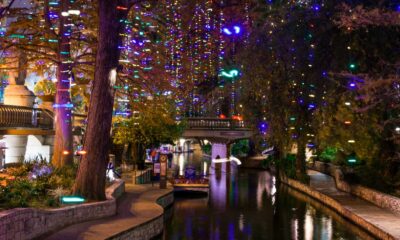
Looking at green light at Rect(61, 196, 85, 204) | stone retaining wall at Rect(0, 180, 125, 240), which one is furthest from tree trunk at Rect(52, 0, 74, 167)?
green light at Rect(61, 196, 85, 204)

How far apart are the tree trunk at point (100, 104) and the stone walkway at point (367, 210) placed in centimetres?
1009

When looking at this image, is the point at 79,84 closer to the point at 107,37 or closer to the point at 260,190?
the point at 107,37

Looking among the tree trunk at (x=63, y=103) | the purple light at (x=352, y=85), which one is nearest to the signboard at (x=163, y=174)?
the tree trunk at (x=63, y=103)

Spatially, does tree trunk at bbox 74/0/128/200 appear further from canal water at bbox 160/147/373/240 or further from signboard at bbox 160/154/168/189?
signboard at bbox 160/154/168/189

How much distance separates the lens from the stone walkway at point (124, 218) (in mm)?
15108

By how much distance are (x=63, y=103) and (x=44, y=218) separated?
10615 mm

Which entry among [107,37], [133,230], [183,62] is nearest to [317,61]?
[183,62]

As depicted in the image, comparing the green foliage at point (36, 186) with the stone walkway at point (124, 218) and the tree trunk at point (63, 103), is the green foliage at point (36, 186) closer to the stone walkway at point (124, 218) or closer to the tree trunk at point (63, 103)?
the tree trunk at point (63, 103)

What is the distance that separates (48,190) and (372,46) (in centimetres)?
1516

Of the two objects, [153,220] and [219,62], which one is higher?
[219,62]

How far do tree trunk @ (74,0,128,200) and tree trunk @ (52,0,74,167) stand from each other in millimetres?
4943

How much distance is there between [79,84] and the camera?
27.3 meters

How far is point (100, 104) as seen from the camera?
19312 mm

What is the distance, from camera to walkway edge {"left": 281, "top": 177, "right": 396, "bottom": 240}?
19.6 metres
